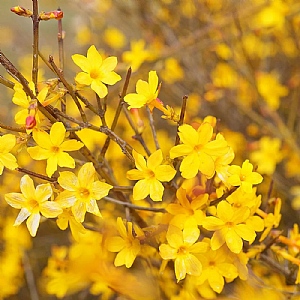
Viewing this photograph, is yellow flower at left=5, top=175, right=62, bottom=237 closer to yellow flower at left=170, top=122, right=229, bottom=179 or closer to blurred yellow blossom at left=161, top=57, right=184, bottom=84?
yellow flower at left=170, top=122, right=229, bottom=179

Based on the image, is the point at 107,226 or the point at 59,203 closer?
the point at 59,203

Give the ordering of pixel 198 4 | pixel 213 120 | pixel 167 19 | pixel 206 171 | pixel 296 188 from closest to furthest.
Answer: pixel 206 171, pixel 213 120, pixel 296 188, pixel 198 4, pixel 167 19

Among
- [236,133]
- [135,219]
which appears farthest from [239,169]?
[236,133]

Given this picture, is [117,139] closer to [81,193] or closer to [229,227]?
[81,193]

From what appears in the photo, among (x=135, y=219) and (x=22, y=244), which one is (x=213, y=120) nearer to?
(x=135, y=219)

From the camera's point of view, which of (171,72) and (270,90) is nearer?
(270,90)

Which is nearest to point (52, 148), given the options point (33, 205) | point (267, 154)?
point (33, 205)

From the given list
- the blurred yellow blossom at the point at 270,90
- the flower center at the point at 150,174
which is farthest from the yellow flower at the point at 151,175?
the blurred yellow blossom at the point at 270,90
